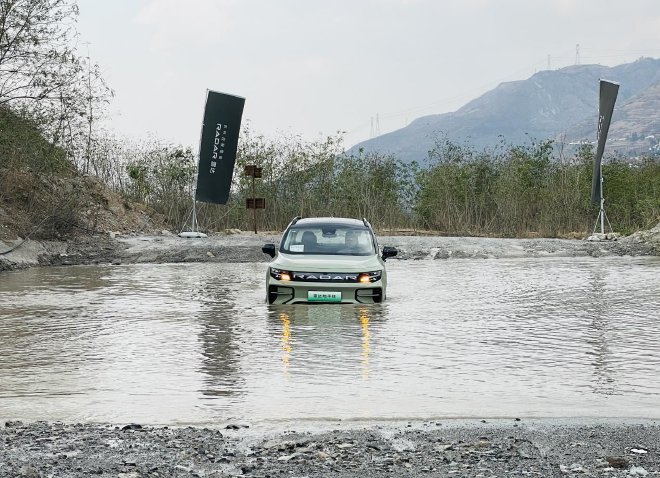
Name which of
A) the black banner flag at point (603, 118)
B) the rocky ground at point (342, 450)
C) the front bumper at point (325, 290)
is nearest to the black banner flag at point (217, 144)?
the black banner flag at point (603, 118)

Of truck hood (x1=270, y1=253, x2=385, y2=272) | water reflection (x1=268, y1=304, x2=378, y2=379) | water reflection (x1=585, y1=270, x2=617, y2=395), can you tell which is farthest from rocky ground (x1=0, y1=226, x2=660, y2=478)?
truck hood (x1=270, y1=253, x2=385, y2=272)

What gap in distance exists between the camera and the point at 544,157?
3966 centimetres

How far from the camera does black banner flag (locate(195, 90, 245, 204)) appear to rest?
32062 millimetres

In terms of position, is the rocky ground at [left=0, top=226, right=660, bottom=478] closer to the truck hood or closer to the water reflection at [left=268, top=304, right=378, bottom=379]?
the water reflection at [left=268, top=304, right=378, bottom=379]

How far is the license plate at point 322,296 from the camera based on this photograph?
51.7 feet

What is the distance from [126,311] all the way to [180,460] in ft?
32.6

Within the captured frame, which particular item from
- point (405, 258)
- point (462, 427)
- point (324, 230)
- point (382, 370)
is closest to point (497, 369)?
point (382, 370)

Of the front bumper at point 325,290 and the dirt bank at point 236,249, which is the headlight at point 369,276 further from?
the dirt bank at point 236,249

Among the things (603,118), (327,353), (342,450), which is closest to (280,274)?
(327,353)

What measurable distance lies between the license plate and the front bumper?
0.03 metres

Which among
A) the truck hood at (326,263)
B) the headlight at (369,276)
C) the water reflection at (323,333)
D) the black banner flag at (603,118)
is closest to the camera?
the water reflection at (323,333)

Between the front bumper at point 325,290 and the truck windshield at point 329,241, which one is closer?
the front bumper at point 325,290

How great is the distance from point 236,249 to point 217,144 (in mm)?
4429

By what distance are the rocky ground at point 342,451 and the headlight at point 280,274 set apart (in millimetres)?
8139
